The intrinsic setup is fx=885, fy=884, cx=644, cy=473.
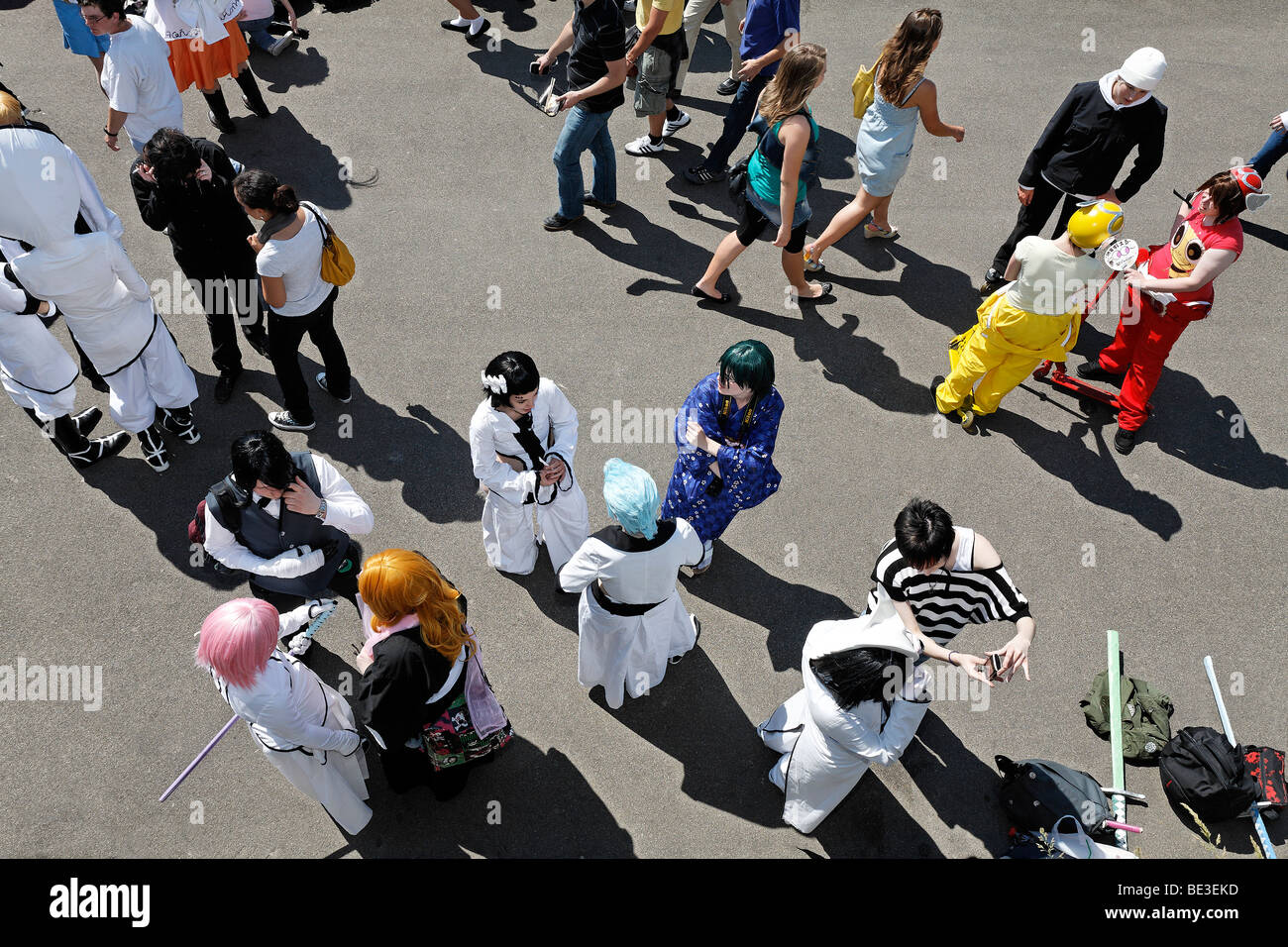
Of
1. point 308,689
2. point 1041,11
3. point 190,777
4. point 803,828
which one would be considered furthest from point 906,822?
point 1041,11

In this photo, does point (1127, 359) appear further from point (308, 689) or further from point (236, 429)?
point (236, 429)

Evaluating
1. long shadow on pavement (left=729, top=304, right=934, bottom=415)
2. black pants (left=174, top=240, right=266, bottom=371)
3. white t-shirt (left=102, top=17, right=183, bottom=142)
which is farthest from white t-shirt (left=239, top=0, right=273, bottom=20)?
long shadow on pavement (left=729, top=304, right=934, bottom=415)

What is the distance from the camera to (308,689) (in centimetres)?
369

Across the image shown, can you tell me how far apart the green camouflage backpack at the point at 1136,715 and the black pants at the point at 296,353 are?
4760mm

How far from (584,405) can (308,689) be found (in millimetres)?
2829

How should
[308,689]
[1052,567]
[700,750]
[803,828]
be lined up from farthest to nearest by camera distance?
[1052,567]
[700,750]
[803,828]
[308,689]

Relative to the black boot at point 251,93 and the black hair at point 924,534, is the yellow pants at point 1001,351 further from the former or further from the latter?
the black boot at point 251,93

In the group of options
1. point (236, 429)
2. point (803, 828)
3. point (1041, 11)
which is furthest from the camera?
point (1041, 11)

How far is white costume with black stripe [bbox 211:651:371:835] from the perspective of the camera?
134 inches

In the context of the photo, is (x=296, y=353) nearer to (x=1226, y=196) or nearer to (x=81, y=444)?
(x=81, y=444)

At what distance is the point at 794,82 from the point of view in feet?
17.4

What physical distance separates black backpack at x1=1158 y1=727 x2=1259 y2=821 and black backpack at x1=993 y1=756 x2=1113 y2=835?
0.43m

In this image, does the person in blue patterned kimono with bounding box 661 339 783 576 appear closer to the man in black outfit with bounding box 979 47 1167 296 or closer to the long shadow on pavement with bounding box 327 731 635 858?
the long shadow on pavement with bounding box 327 731 635 858

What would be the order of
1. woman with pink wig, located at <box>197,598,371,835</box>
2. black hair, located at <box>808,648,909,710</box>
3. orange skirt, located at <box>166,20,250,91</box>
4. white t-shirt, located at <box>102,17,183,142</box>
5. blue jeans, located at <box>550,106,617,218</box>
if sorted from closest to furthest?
woman with pink wig, located at <box>197,598,371,835</box> < black hair, located at <box>808,648,909,710</box> < white t-shirt, located at <box>102,17,183,142</box> < blue jeans, located at <box>550,106,617,218</box> < orange skirt, located at <box>166,20,250,91</box>
